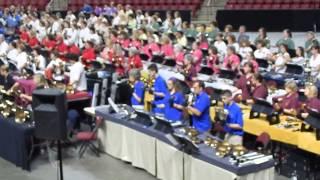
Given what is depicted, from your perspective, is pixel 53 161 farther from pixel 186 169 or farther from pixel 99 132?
pixel 186 169

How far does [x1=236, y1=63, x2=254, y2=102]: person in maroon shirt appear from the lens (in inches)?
518

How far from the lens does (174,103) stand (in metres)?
11.9

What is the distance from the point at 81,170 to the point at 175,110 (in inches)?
91.0

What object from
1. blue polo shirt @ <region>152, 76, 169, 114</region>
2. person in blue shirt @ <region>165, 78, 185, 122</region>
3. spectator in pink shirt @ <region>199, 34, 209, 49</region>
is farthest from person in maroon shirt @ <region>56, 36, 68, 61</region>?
person in blue shirt @ <region>165, 78, 185, 122</region>

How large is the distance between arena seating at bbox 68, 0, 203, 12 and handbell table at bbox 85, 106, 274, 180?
73.3ft

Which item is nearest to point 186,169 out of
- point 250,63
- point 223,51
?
point 250,63

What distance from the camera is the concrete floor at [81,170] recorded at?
36.2ft

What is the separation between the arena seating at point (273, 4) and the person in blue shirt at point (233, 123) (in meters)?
22.3

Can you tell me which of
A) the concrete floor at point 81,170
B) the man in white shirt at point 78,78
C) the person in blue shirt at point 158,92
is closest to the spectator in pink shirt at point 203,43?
the man in white shirt at point 78,78

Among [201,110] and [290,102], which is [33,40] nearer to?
[201,110]

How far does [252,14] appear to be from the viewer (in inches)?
1244

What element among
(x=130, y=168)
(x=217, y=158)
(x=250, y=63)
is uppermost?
(x=250, y=63)

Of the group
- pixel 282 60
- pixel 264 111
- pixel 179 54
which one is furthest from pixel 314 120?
pixel 179 54

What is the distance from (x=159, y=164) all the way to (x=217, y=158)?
1.81 metres
